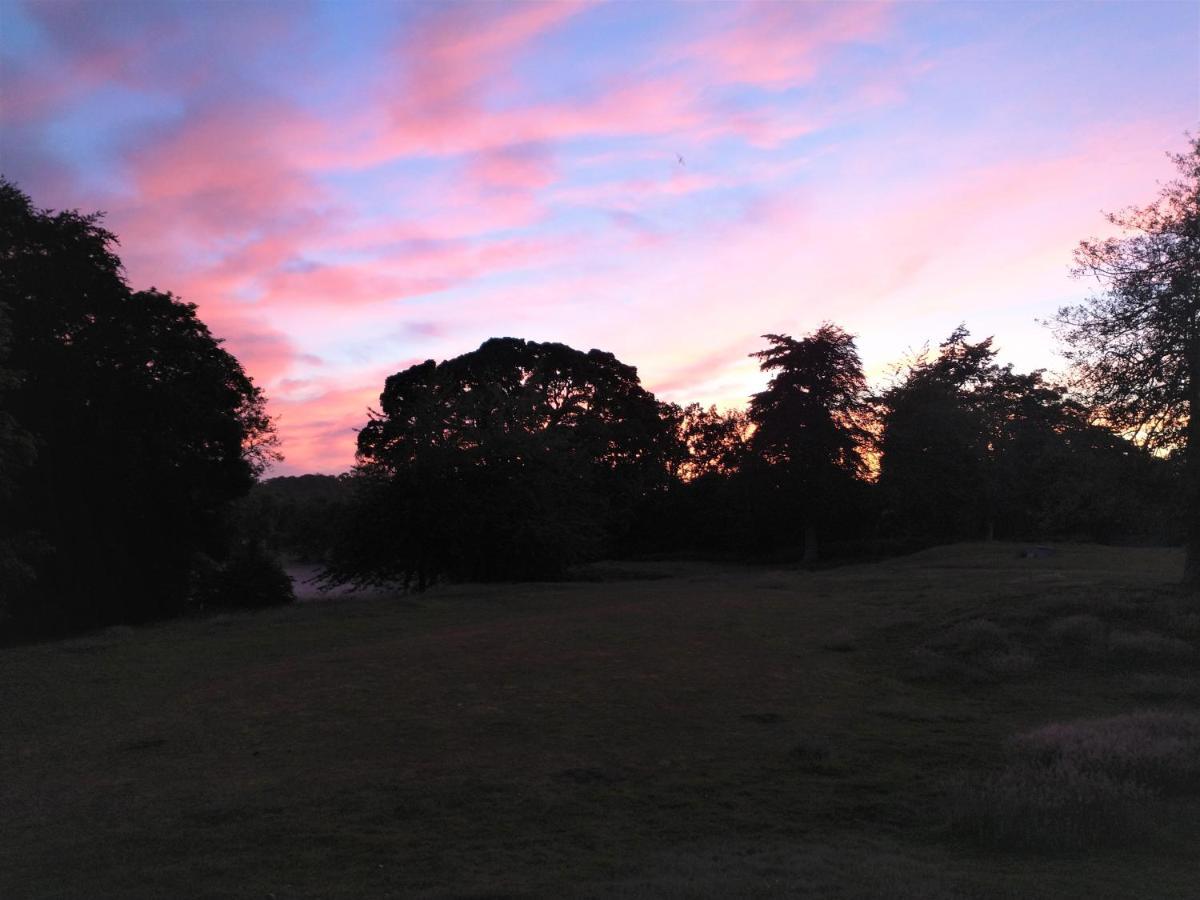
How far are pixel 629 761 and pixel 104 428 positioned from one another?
79.4 feet

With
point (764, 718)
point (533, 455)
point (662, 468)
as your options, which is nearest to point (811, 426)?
point (662, 468)

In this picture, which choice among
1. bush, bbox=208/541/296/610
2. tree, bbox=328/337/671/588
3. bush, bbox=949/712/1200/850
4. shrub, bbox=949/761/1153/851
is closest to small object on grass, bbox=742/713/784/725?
bush, bbox=949/712/1200/850

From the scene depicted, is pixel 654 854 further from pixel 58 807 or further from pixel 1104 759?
pixel 58 807

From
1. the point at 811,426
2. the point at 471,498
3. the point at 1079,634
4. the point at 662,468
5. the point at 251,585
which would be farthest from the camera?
the point at 662,468

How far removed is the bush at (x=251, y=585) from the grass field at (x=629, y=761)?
14065mm

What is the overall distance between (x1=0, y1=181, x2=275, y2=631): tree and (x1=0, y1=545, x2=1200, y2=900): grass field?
462 inches

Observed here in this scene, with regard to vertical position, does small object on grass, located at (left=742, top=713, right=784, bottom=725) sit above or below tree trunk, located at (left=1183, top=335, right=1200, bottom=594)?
below

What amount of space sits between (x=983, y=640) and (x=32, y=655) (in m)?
16.4

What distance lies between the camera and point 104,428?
2694cm

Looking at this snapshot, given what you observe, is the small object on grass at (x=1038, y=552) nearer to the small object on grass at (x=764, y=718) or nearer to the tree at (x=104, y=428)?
the small object on grass at (x=764, y=718)

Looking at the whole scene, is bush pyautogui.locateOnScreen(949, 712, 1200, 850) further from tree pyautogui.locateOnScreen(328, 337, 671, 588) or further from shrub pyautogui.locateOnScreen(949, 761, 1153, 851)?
tree pyautogui.locateOnScreen(328, 337, 671, 588)

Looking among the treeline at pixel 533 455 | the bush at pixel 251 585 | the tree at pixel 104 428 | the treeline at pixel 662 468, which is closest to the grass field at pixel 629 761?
the treeline at pixel 533 455

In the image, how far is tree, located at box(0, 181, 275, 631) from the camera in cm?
2609

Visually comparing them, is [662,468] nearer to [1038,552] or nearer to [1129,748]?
[1038,552]
